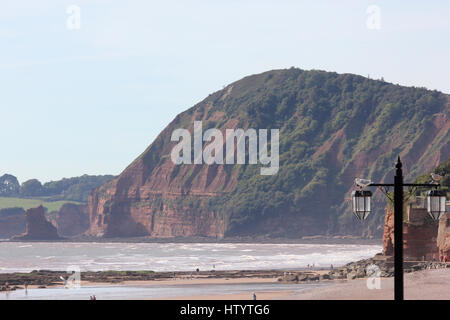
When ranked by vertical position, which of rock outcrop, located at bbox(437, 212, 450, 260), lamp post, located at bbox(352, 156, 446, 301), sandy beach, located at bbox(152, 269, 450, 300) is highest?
lamp post, located at bbox(352, 156, 446, 301)

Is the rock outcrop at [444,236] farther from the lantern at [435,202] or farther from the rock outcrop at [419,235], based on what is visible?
the lantern at [435,202]

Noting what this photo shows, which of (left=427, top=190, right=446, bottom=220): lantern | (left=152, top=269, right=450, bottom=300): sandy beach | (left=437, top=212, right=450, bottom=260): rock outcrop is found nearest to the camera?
(left=427, top=190, right=446, bottom=220): lantern

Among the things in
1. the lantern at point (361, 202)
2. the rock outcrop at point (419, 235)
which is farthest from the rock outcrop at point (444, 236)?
the lantern at point (361, 202)

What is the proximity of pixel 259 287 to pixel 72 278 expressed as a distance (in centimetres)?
3048

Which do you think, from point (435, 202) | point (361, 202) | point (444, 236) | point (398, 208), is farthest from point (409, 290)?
point (361, 202)

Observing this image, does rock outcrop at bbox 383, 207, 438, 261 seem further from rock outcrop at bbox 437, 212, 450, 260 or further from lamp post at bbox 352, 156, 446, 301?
lamp post at bbox 352, 156, 446, 301

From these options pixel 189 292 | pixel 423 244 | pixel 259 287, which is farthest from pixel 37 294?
pixel 423 244

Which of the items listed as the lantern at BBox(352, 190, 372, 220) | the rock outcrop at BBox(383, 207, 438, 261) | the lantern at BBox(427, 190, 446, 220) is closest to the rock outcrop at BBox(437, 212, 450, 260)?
the rock outcrop at BBox(383, 207, 438, 261)
